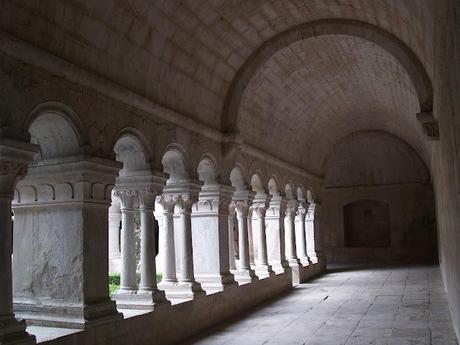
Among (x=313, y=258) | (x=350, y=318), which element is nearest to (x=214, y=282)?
(x=350, y=318)

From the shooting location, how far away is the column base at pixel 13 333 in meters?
4.07

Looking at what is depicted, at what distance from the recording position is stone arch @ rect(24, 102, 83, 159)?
507 cm

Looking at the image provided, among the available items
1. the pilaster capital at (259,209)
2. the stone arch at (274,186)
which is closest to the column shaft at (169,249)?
the pilaster capital at (259,209)

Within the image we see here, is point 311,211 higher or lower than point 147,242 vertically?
higher

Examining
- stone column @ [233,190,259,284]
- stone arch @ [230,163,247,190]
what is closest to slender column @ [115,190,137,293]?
stone column @ [233,190,259,284]

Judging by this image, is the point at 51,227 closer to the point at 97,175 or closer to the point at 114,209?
the point at 97,175

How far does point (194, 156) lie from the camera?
7.88m

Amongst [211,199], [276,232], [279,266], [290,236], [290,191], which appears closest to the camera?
[211,199]

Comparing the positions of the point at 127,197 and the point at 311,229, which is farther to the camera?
Result: the point at 311,229

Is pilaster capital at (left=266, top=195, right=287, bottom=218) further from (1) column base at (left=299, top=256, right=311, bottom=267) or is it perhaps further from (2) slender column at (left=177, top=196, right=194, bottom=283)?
(2) slender column at (left=177, top=196, right=194, bottom=283)

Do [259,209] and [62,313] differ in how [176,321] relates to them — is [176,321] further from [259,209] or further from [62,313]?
[259,209]

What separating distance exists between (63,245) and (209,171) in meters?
3.80

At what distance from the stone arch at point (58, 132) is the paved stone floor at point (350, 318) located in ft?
9.90

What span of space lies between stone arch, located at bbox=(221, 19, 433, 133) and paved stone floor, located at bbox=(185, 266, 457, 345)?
300 cm
